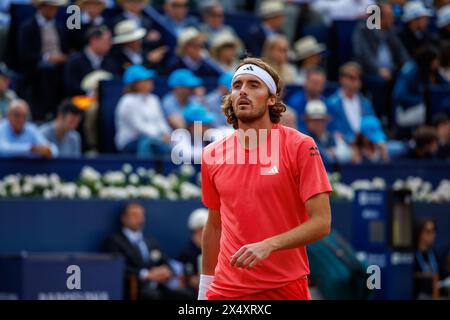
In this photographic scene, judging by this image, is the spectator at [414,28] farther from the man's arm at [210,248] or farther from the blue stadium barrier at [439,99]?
the man's arm at [210,248]

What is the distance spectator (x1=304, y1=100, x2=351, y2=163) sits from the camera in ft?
45.5

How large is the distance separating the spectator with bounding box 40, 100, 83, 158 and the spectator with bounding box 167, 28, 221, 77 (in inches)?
87.1

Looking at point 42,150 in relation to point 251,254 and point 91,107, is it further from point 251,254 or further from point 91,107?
point 251,254

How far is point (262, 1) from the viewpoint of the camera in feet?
60.2

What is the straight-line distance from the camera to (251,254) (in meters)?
5.80

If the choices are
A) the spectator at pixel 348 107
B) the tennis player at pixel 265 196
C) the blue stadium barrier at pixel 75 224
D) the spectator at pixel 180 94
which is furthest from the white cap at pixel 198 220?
the tennis player at pixel 265 196

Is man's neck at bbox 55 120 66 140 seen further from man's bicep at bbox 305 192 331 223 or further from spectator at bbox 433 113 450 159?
man's bicep at bbox 305 192 331 223

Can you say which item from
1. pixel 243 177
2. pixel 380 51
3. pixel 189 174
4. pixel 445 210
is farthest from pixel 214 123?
pixel 243 177

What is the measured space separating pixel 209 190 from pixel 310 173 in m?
0.64
